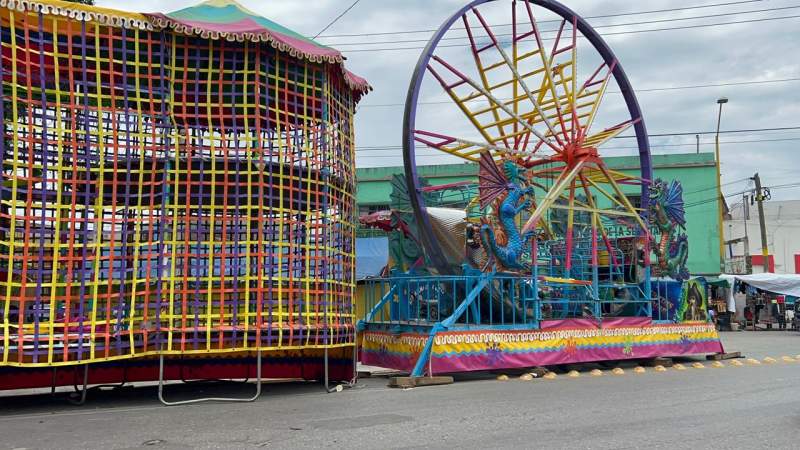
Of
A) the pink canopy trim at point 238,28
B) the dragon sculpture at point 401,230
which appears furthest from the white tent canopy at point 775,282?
the pink canopy trim at point 238,28

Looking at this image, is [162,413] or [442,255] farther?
[442,255]

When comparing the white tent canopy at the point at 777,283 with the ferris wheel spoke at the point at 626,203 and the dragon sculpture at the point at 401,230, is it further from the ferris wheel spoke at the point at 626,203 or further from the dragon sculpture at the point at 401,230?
the dragon sculpture at the point at 401,230

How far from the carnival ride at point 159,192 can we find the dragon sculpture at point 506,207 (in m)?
3.67

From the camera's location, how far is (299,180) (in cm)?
1144

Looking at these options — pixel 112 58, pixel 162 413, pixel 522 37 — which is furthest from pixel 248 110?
pixel 522 37

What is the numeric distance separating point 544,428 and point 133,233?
628 centimetres

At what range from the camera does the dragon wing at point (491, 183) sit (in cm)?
1487

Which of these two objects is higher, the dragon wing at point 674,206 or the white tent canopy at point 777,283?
the dragon wing at point 674,206

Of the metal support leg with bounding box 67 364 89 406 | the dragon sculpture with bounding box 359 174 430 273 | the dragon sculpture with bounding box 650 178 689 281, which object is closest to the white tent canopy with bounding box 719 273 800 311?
the dragon sculpture with bounding box 650 178 689 281

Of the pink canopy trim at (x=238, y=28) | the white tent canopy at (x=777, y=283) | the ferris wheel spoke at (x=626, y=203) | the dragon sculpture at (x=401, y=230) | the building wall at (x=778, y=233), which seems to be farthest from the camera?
the building wall at (x=778, y=233)

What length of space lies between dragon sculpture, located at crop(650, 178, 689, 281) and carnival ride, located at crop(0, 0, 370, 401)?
9727 millimetres

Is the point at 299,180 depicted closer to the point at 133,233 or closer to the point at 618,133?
the point at 133,233

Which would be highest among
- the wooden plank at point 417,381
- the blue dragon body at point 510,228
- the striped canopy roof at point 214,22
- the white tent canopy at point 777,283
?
the striped canopy roof at point 214,22

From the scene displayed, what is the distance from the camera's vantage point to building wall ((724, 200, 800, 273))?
52.4 meters
